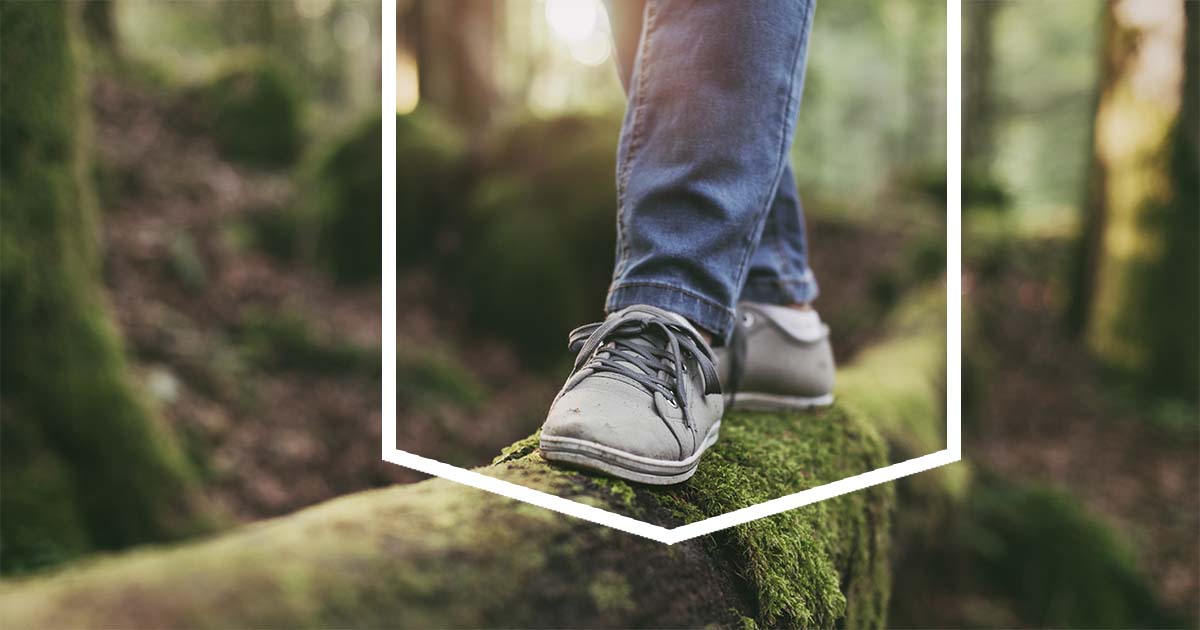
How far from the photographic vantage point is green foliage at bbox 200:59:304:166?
732 cm

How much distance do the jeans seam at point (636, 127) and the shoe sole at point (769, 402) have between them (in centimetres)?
45

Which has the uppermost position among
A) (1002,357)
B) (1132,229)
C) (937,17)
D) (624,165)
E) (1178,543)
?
(937,17)

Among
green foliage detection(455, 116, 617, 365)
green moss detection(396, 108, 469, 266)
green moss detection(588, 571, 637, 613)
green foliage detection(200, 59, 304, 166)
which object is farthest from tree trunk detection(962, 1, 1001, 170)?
green moss detection(588, 571, 637, 613)

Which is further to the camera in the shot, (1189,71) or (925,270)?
(925,270)

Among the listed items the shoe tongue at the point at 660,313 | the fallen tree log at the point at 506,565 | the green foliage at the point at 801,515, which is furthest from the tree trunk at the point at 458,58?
the fallen tree log at the point at 506,565

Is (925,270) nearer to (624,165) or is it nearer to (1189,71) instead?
(1189,71)

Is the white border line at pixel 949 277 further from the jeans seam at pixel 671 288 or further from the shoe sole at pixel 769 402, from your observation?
the jeans seam at pixel 671 288

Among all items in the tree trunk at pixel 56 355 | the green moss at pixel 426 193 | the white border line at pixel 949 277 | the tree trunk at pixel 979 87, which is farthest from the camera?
the tree trunk at pixel 979 87

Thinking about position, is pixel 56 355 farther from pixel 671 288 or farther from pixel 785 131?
pixel 785 131

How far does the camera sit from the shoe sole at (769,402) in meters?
1.72

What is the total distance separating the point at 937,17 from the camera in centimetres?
1034

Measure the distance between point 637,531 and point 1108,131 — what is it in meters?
6.75

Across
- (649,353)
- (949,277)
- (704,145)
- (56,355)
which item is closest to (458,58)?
(56,355)

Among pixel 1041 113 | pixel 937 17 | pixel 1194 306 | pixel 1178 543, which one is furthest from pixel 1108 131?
pixel 1041 113
